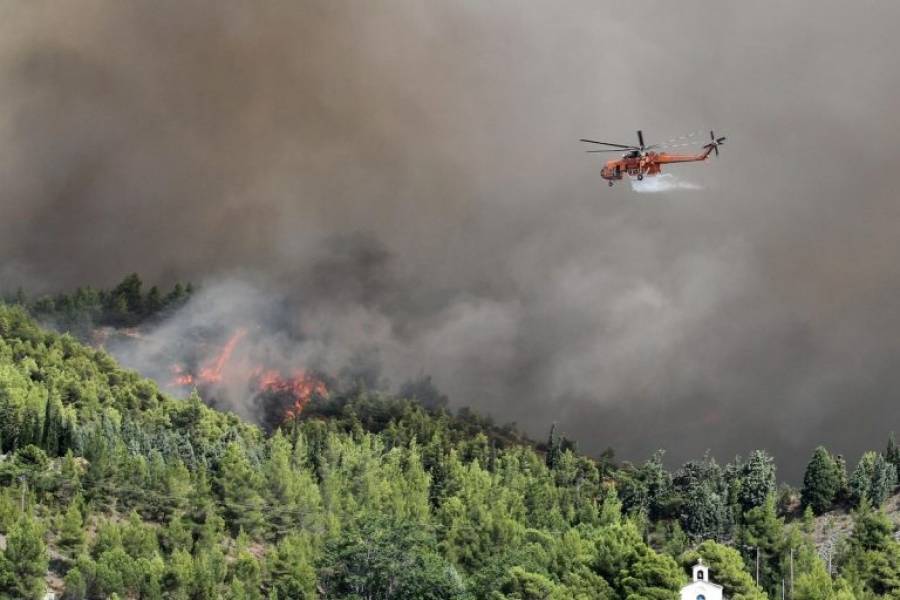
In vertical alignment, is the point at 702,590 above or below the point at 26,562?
below

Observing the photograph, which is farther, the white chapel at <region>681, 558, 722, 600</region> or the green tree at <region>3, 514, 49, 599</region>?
the green tree at <region>3, 514, 49, 599</region>

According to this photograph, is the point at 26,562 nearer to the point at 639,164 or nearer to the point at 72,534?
the point at 72,534

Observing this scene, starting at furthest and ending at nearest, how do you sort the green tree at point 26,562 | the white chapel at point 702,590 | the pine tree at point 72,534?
1. the pine tree at point 72,534
2. the green tree at point 26,562
3. the white chapel at point 702,590

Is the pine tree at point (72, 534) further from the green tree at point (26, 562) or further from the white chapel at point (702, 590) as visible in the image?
the white chapel at point (702, 590)

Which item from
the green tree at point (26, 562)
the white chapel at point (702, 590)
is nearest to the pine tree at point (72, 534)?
the green tree at point (26, 562)

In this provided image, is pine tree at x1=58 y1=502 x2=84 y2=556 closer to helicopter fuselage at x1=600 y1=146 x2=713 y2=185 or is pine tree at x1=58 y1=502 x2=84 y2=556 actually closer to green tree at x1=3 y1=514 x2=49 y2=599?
green tree at x1=3 y1=514 x2=49 y2=599

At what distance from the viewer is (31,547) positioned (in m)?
182

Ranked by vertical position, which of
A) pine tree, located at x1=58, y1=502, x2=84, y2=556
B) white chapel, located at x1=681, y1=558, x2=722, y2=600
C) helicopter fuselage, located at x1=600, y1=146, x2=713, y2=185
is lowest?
white chapel, located at x1=681, y1=558, x2=722, y2=600

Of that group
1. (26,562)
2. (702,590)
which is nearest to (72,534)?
(26,562)

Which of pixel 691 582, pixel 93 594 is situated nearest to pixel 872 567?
pixel 691 582

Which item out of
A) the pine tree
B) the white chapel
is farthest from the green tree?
the white chapel

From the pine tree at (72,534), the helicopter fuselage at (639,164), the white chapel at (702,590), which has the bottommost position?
the white chapel at (702,590)

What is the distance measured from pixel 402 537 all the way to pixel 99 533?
107 feet

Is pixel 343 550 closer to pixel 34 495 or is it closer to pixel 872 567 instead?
pixel 34 495
